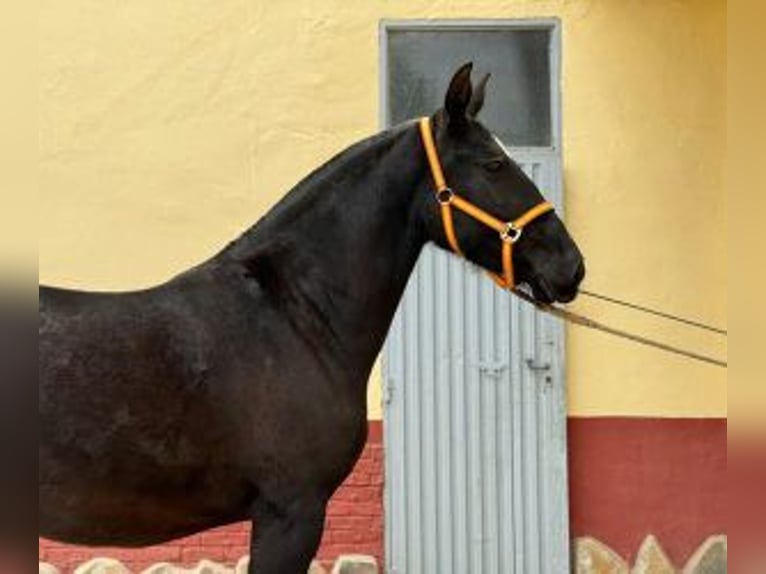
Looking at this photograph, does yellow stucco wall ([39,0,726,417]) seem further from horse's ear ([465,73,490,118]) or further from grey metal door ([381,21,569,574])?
horse's ear ([465,73,490,118])

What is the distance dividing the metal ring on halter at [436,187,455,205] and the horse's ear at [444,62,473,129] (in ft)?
0.58

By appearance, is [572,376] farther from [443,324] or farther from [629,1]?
[629,1]

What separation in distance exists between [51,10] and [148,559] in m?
2.54

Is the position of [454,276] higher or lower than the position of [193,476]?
higher

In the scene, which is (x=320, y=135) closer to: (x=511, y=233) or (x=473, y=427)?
(x=473, y=427)

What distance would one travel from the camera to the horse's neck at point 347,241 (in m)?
3.62

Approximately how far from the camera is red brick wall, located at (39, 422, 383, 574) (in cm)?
587

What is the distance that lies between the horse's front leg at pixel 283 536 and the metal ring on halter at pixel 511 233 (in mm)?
877

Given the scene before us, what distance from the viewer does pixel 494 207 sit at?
3623mm

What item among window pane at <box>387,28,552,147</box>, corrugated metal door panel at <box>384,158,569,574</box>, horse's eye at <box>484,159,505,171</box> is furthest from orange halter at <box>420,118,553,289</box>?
window pane at <box>387,28,552,147</box>

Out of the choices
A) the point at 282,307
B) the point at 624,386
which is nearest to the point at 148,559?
the point at 624,386

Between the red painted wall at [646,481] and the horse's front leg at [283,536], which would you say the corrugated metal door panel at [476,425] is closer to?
the red painted wall at [646,481]

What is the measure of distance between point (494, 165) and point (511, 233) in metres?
0.19

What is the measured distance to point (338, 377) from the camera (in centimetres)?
358
